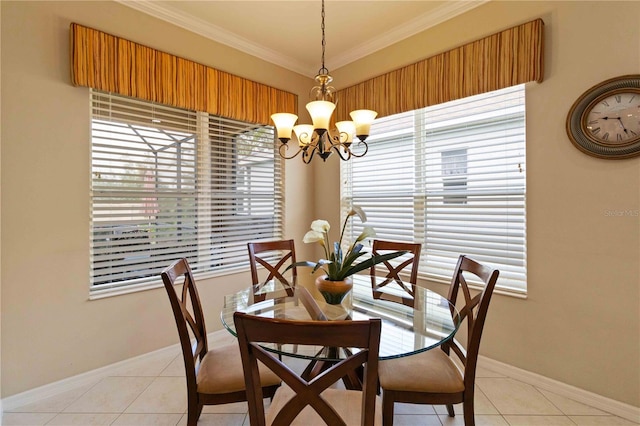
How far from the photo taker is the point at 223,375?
149cm

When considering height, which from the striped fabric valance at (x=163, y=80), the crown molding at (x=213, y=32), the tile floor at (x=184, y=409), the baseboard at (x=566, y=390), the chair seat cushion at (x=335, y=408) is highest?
the crown molding at (x=213, y=32)

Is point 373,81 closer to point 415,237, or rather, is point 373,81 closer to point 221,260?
point 415,237

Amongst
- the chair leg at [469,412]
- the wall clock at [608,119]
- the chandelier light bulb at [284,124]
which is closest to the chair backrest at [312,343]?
the chair leg at [469,412]

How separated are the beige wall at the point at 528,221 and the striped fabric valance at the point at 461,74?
0.10 meters

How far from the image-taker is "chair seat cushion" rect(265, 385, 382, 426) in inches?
47.0

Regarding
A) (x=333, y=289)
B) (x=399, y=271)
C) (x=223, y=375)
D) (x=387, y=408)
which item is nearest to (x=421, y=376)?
(x=387, y=408)

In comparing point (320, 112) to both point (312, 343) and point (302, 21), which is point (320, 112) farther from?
point (302, 21)

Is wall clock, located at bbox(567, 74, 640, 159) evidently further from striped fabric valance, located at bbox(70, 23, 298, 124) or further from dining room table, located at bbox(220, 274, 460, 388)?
striped fabric valance, located at bbox(70, 23, 298, 124)

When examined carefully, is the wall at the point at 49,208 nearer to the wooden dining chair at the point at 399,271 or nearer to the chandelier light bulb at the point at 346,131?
the chandelier light bulb at the point at 346,131

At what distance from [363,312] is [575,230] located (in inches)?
59.8

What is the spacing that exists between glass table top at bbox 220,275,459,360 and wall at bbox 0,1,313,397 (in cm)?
115

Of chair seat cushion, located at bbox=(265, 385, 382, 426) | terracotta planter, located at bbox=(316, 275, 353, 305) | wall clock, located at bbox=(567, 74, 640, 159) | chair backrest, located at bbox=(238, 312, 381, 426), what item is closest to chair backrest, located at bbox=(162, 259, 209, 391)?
chair seat cushion, located at bbox=(265, 385, 382, 426)

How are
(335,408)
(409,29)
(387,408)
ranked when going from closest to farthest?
1. (335,408)
2. (387,408)
3. (409,29)

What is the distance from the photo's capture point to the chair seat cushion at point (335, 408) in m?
1.19
